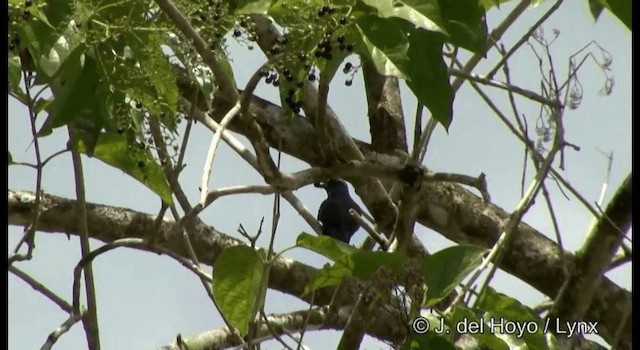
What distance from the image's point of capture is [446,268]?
1.56 metres

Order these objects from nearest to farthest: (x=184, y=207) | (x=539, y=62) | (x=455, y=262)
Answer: (x=455, y=262)
(x=184, y=207)
(x=539, y=62)

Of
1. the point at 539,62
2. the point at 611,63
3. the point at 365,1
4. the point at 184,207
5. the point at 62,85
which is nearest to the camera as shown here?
the point at 365,1

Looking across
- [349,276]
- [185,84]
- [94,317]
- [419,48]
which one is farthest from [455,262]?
[185,84]

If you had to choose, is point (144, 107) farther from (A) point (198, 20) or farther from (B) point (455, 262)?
(B) point (455, 262)

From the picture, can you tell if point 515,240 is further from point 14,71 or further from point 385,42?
point 14,71

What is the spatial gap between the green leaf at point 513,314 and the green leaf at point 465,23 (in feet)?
1.41

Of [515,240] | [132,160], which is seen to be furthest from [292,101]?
[515,240]

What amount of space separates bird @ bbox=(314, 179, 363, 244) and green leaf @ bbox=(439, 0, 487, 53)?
58cm

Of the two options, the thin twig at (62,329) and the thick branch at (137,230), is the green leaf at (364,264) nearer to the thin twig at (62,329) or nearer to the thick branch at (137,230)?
the thin twig at (62,329)

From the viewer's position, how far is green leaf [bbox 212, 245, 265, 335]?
5.13 feet

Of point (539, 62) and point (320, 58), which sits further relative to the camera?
point (539, 62)

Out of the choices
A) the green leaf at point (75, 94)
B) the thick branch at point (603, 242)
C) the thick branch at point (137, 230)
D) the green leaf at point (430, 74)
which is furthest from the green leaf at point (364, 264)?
the thick branch at point (603, 242)

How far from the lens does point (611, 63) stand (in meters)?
2.25

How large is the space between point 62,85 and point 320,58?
14.6 inches
